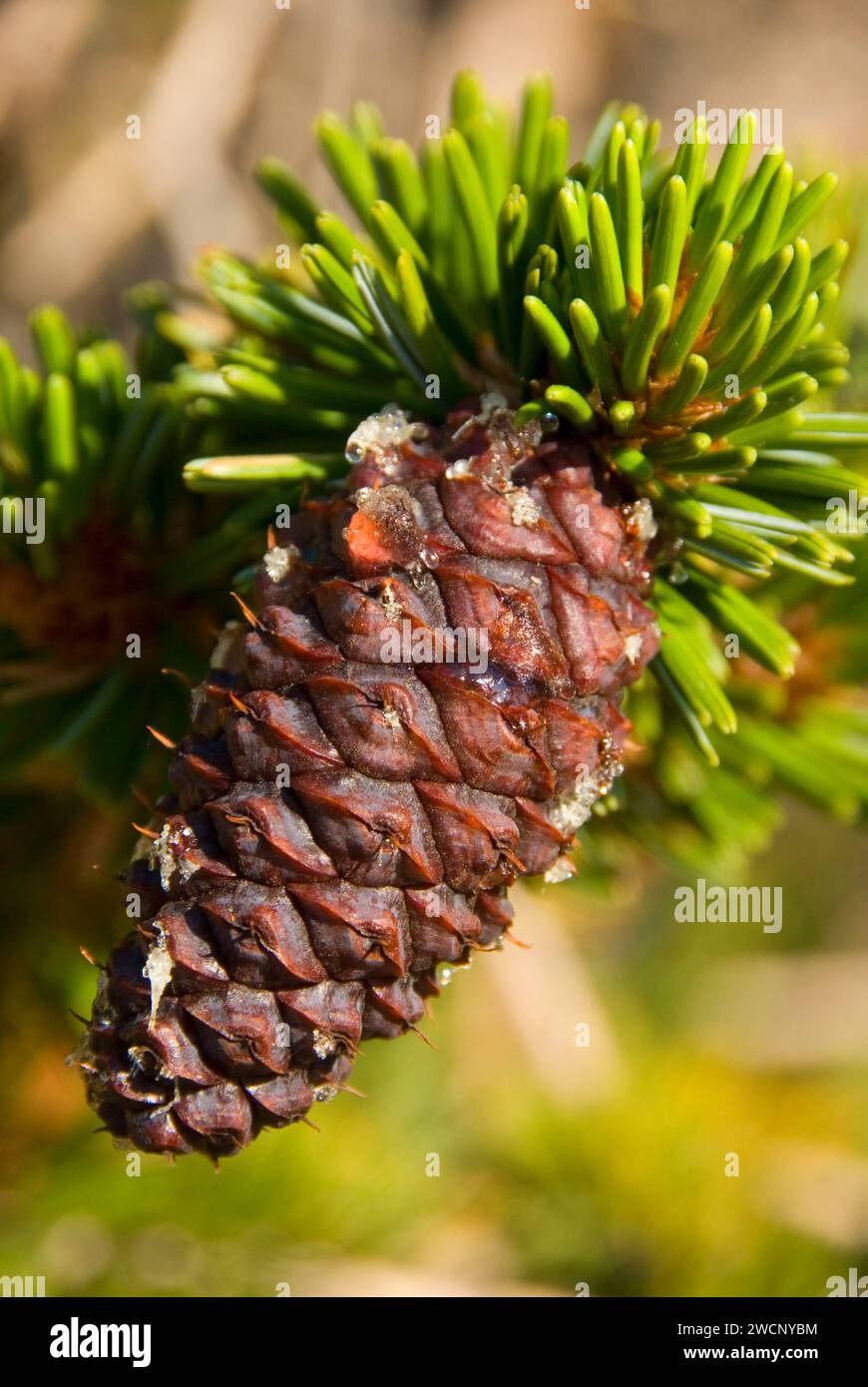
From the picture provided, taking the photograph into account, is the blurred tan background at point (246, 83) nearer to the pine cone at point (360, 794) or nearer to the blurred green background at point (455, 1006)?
the blurred green background at point (455, 1006)

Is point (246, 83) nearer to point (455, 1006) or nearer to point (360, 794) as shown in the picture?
point (455, 1006)

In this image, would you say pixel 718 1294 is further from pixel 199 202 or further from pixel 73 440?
pixel 199 202

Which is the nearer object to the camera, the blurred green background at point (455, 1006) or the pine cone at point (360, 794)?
the pine cone at point (360, 794)

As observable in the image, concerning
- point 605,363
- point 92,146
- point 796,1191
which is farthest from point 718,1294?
point 92,146

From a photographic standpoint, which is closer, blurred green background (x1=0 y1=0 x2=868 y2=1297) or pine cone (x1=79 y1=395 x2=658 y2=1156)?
pine cone (x1=79 y1=395 x2=658 y2=1156)

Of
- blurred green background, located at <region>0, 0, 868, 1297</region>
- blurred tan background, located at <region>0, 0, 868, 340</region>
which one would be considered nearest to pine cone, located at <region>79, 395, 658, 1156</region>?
blurred green background, located at <region>0, 0, 868, 1297</region>

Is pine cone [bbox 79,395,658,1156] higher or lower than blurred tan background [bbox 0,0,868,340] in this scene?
lower

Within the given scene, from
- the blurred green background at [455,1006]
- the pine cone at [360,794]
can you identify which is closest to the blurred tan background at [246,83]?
the blurred green background at [455,1006]

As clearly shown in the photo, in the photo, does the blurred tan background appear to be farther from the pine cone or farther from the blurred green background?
the pine cone
